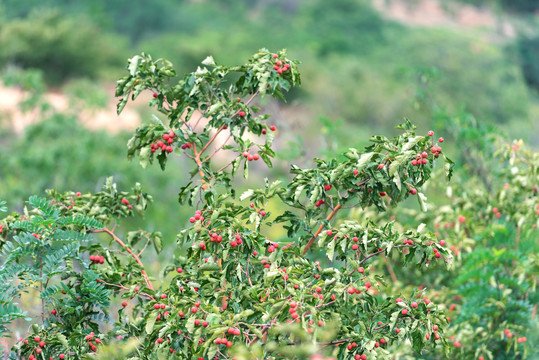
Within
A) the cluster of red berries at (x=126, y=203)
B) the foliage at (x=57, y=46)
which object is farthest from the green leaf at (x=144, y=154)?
the foliage at (x=57, y=46)

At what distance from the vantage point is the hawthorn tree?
295cm

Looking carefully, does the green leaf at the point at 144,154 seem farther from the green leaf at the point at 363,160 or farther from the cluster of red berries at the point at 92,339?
the green leaf at the point at 363,160

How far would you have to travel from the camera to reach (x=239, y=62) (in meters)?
25.3

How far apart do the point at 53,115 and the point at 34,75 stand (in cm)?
108

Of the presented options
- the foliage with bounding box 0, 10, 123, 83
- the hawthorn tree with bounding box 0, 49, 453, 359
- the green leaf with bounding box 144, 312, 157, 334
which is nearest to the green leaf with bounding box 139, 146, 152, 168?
the hawthorn tree with bounding box 0, 49, 453, 359

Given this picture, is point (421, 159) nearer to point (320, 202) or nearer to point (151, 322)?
point (320, 202)

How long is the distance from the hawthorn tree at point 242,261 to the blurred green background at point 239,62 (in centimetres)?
339

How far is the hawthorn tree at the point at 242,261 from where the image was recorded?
2.95 meters

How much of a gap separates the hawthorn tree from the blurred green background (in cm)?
339

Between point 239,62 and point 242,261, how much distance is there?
2259 cm

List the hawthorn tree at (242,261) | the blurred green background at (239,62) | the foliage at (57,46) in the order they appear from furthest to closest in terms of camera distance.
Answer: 1. the foliage at (57,46)
2. the blurred green background at (239,62)
3. the hawthorn tree at (242,261)

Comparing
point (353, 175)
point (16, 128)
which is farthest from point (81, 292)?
point (16, 128)

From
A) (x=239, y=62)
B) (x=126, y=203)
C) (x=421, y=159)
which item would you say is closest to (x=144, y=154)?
(x=126, y=203)

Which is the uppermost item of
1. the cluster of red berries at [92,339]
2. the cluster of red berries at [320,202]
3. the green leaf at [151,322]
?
the cluster of red berries at [320,202]
